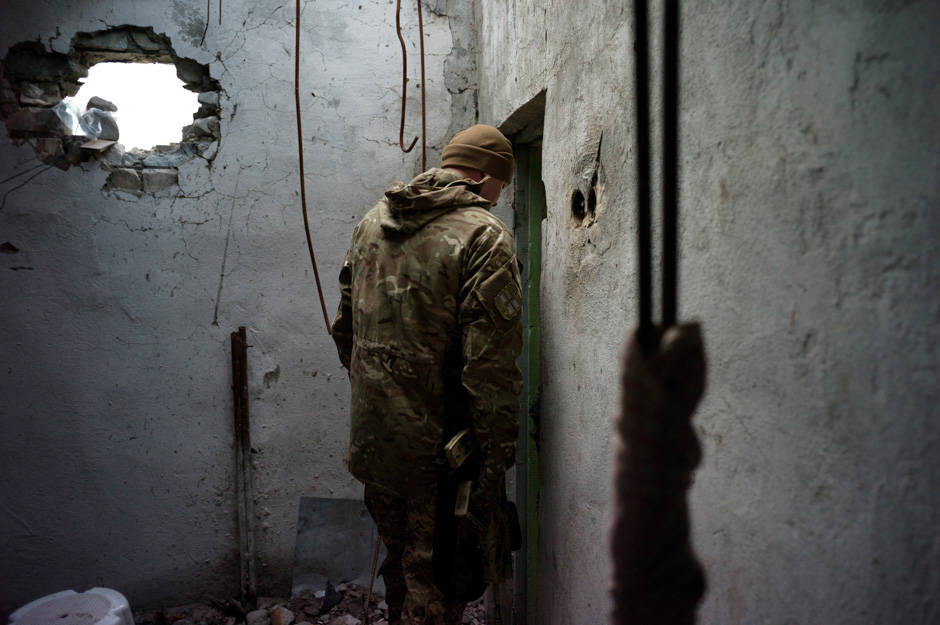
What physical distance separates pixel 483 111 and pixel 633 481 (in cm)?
214

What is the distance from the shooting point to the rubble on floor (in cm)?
214

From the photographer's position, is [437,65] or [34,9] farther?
[437,65]

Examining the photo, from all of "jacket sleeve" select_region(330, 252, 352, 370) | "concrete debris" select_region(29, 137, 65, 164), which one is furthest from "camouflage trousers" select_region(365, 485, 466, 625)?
"concrete debris" select_region(29, 137, 65, 164)

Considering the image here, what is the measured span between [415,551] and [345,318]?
73 cm

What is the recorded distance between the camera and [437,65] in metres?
2.31

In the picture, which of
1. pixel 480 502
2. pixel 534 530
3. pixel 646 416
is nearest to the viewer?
pixel 646 416

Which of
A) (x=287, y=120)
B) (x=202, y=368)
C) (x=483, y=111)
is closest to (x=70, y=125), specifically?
(x=287, y=120)

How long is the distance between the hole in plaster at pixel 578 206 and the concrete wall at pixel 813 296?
243 millimetres

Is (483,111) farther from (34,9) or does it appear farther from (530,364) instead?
(34,9)

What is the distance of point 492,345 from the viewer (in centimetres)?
135

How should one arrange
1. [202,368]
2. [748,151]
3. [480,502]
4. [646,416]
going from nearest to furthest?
[646,416], [748,151], [480,502], [202,368]

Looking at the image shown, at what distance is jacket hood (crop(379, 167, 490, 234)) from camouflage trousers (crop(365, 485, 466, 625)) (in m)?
0.74

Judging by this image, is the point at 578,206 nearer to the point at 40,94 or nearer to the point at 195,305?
the point at 195,305

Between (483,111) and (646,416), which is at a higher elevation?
(483,111)
